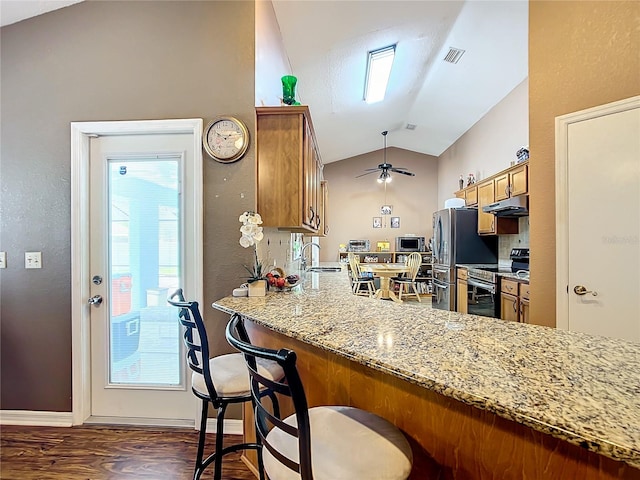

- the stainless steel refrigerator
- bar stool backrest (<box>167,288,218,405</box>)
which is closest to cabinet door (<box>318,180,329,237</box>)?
the stainless steel refrigerator

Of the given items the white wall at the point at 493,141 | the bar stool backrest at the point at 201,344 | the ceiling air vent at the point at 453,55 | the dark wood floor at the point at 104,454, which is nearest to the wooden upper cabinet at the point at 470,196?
the white wall at the point at 493,141

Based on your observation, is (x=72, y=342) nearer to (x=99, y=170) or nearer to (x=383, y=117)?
(x=99, y=170)

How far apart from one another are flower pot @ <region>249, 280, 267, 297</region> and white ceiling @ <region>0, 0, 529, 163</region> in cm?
225

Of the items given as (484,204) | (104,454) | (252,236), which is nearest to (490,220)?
(484,204)

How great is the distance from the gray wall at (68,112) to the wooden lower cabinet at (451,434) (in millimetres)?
1200

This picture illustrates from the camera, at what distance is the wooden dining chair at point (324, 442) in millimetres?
785

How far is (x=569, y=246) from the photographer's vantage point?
2.17 metres

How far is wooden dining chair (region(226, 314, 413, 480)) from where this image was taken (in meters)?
0.78

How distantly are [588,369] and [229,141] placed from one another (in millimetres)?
2080

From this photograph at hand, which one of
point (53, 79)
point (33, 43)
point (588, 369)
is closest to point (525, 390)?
point (588, 369)

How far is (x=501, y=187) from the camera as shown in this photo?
412 centimetres

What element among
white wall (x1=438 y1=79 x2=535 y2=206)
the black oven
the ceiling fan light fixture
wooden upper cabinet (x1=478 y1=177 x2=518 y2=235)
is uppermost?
the ceiling fan light fixture

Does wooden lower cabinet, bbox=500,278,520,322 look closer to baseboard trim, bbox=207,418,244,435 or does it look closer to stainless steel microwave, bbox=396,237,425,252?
baseboard trim, bbox=207,418,244,435

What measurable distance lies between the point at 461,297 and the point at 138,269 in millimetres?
4122
